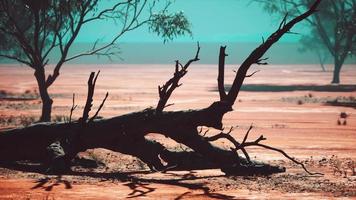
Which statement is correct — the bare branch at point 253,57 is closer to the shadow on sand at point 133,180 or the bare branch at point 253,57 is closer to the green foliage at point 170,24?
the shadow on sand at point 133,180

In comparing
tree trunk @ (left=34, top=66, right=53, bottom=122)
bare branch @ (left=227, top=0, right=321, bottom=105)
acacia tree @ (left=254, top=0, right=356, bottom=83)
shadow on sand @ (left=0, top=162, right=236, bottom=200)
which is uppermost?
acacia tree @ (left=254, top=0, right=356, bottom=83)

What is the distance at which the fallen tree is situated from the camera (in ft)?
40.1

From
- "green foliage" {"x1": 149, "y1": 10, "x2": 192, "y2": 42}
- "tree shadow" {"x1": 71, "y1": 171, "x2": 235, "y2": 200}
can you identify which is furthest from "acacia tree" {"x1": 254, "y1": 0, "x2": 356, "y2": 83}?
"tree shadow" {"x1": 71, "y1": 171, "x2": 235, "y2": 200}

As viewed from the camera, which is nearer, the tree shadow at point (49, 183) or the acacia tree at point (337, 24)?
the tree shadow at point (49, 183)

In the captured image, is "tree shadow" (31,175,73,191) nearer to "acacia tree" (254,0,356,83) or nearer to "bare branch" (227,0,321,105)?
"bare branch" (227,0,321,105)

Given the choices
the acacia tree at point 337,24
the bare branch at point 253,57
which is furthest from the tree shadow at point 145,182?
the acacia tree at point 337,24

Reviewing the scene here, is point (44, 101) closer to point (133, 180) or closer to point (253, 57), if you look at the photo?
point (133, 180)

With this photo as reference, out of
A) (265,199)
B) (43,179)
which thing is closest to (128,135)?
(43,179)

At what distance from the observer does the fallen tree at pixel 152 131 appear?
1222cm

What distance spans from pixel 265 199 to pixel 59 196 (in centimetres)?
358

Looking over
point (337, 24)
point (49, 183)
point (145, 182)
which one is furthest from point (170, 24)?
point (337, 24)

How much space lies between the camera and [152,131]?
12.5 m

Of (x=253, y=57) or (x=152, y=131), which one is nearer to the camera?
(x=253, y=57)

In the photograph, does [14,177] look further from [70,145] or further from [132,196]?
[132,196]
